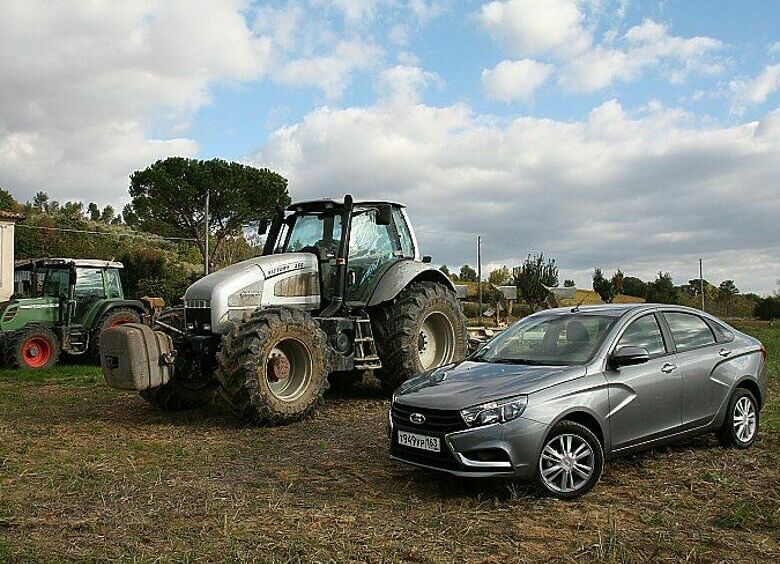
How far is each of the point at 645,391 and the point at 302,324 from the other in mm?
3813

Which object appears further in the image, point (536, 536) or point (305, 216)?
point (305, 216)

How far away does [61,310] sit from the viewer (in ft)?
52.5

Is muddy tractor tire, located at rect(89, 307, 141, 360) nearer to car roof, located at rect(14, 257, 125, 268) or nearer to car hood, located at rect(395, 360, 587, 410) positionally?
car roof, located at rect(14, 257, 125, 268)

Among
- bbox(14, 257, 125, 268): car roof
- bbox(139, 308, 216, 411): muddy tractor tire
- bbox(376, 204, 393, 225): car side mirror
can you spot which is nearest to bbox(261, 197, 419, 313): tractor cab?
bbox(376, 204, 393, 225): car side mirror

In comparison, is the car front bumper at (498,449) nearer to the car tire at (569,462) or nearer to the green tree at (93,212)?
the car tire at (569,462)

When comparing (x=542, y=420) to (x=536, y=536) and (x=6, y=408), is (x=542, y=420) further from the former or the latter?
(x=6, y=408)

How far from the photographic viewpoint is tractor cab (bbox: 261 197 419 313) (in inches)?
381

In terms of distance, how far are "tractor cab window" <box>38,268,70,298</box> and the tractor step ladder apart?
915cm

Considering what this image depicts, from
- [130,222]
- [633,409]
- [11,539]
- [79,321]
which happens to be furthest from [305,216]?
[130,222]

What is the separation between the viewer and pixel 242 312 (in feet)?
29.0

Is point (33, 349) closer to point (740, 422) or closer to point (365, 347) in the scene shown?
point (365, 347)

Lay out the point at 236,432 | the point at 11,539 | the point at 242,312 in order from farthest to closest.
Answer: the point at 242,312 < the point at 236,432 < the point at 11,539

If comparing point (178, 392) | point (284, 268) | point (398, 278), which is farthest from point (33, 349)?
point (398, 278)

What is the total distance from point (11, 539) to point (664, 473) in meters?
4.70
